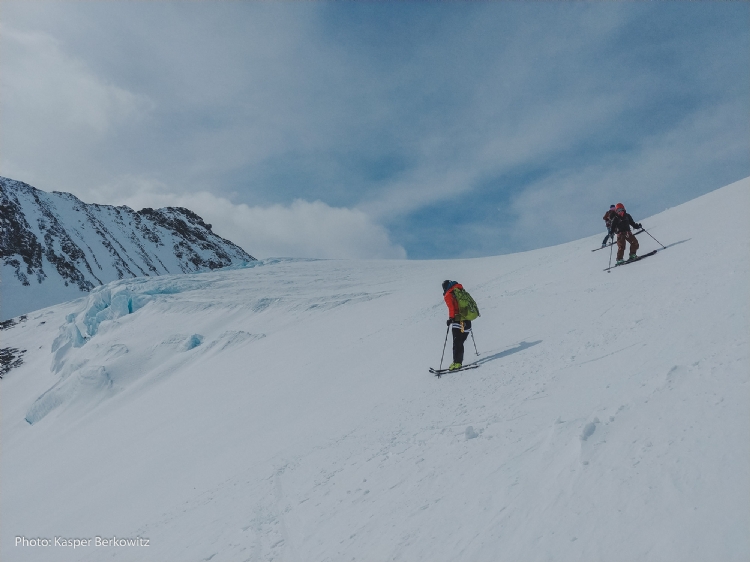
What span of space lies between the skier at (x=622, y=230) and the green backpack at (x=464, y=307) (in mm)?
5390

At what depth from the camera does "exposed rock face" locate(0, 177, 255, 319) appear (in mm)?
103500

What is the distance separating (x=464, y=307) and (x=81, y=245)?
15339 cm

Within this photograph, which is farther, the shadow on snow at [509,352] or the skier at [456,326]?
the skier at [456,326]

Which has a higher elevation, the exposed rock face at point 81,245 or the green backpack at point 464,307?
the exposed rock face at point 81,245

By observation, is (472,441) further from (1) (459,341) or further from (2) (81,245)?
(2) (81,245)

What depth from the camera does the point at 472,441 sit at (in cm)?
461

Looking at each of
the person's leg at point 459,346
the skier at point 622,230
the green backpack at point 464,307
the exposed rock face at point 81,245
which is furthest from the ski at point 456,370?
the exposed rock face at point 81,245

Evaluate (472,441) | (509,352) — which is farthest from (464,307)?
(472,441)

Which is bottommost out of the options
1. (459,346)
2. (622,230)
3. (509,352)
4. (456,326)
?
(509,352)

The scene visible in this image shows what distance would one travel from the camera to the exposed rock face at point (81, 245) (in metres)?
104

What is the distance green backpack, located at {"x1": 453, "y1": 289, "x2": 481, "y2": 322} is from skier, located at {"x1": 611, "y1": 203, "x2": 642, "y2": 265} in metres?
5.39

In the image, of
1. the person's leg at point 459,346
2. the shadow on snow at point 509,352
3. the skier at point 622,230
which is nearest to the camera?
the shadow on snow at point 509,352

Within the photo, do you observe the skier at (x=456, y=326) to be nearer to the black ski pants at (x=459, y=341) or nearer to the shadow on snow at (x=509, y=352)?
the black ski pants at (x=459, y=341)

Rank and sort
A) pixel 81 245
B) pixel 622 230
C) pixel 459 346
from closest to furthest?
1. pixel 459 346
2. pixel 622 230
3. pixel 81 245
